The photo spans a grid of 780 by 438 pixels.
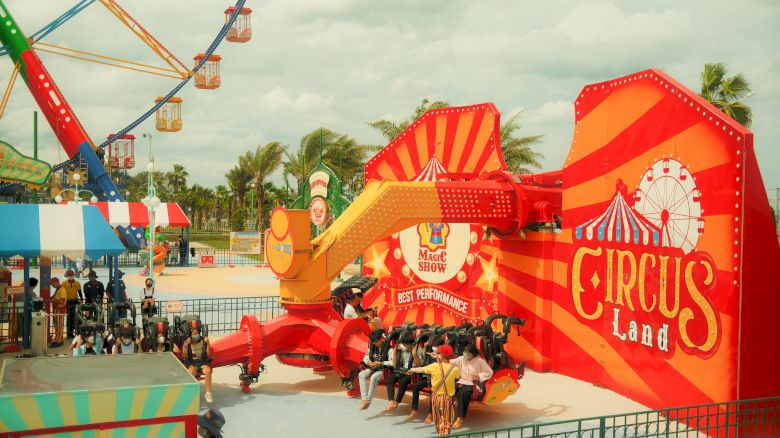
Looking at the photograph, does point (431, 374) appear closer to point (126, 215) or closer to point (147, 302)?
point (147, 302)

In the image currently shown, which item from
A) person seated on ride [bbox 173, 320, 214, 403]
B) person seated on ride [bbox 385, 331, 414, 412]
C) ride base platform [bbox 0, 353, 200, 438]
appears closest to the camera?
ride base platform [bbox 0, 353, 200, 438]

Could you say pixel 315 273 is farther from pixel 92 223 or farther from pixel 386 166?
pixel 386 166

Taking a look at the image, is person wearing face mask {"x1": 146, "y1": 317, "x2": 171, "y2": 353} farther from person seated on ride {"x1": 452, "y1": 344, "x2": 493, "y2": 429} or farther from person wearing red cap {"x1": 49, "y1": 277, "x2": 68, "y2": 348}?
person wearing red cap {"x1": 49, "y1": 277, "x2": 68, "y2": 348}

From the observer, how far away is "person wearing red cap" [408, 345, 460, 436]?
10281mm

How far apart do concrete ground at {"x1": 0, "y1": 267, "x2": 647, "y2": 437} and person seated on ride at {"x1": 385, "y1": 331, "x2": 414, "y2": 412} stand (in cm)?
36

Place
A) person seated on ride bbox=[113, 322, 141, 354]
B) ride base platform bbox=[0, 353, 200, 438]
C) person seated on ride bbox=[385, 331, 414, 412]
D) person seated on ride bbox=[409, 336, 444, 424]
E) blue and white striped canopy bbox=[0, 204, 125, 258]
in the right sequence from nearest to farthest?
ride base platform bbox=[0, 353, 200, 438], person seated on ride bbox=[409, 336, 444, 424], person seated on ride bbox=[385, 331, 414, 412], person seated on ride bbox=[113, 322, 141, 354], blue and white striped canopy bbox=[0, 204, 125, 258]

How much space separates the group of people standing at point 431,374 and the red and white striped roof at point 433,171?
638 centimetres

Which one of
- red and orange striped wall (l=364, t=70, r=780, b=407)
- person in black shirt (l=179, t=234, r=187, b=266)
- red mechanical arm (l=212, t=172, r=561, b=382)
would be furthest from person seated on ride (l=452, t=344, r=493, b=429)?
person in black shirt (l=179, t=234, r=187, b=266)

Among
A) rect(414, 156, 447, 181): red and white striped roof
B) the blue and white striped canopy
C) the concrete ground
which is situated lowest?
the concrete ground

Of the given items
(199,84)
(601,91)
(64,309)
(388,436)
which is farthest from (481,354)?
(199,84)

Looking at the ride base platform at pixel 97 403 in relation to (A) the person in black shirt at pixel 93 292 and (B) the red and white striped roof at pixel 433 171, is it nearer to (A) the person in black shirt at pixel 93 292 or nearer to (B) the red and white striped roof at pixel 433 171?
(A) the person in black shirt at pixel 93 292

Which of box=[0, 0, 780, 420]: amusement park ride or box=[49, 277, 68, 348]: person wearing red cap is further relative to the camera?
box=[49, 277, 68, 348]: person wearing red cap

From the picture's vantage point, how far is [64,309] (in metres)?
16.7

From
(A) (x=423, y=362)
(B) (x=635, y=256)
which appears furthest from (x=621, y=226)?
(A) (x=423, y=362)
